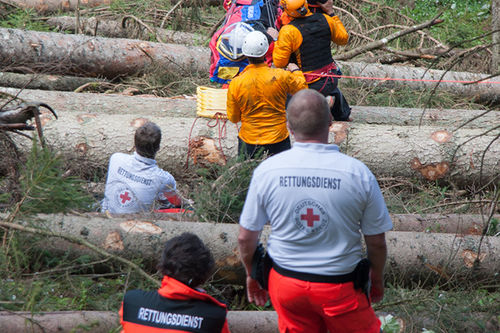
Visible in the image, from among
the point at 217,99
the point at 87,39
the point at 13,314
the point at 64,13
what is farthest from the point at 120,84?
the point at 13,314

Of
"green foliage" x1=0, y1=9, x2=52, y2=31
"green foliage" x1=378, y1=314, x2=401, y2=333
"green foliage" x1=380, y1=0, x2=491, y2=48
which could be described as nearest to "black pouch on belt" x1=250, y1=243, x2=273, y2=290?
"green foliage" x1=378, y1=314, x2=401, y2=333

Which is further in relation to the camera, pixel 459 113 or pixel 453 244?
pixel 459 113

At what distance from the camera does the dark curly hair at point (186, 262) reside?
2.88 meters

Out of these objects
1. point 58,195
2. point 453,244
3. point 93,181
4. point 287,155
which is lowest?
point 93,181

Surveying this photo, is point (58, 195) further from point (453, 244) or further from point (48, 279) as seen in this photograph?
point (453, 244)

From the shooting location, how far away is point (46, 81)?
777 cm

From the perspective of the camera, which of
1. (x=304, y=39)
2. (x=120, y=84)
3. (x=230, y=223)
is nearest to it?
(x=230, y=223)

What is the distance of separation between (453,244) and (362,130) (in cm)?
226

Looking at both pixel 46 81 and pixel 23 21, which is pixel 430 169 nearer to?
pixel 46 81

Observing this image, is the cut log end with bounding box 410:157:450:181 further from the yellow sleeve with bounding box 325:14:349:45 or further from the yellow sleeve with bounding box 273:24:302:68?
the yellow sleeve with bounding box 273:24:302:68

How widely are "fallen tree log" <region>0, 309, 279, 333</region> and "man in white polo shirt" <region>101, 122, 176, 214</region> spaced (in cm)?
137

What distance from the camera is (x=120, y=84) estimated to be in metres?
7.98

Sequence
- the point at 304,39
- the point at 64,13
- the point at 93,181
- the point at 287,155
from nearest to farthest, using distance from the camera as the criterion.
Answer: the point at 287,155, the point at 93,181, the point at 304,39, the point at 64,13

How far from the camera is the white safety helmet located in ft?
17.3
